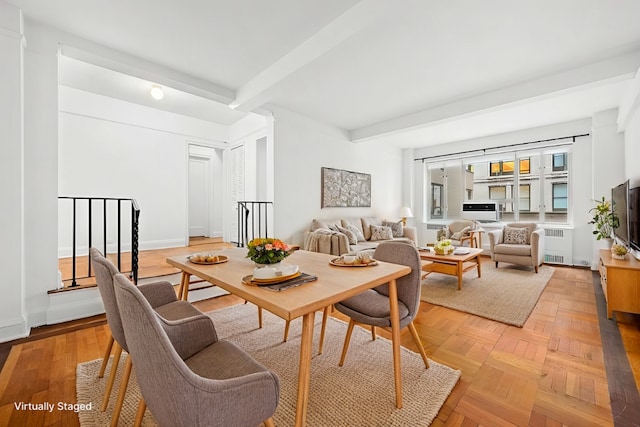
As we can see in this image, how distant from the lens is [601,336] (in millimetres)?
2332

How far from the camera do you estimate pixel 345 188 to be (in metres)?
5.64

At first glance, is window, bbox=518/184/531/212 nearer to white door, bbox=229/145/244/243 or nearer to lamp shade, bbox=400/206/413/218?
lamp shade, bbox=400/206/413/218

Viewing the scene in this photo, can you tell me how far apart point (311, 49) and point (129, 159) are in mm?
3976

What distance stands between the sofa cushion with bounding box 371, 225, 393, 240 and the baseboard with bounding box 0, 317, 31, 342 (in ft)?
15.7

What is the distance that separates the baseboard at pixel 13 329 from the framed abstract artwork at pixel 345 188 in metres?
3.98

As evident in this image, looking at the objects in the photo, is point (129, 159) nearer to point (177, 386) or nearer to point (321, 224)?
point (321, 224)

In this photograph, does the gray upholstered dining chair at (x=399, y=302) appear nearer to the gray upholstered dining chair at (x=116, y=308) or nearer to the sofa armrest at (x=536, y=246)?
the gray upholstered dining chair at (x=116, y=308)

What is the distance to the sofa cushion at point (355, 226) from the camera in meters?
5.19

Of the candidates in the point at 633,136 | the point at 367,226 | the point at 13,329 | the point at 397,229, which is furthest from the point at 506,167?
the point at 13,329

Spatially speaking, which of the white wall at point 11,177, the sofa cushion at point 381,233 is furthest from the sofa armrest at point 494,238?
the white wall at point 11,177

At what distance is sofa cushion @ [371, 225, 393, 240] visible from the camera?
5.46 meters

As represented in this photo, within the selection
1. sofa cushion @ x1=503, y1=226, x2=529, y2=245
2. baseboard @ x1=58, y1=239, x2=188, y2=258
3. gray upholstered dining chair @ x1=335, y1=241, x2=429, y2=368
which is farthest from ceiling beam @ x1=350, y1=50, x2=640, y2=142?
baseboard @ x1=58, y1=239, x2=188, y2=258

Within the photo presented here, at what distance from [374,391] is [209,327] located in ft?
3.35

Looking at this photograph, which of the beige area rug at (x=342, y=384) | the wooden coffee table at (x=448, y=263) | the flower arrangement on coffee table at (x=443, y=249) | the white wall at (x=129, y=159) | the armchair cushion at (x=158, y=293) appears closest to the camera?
the beige area rug at (x=342, y=384)
